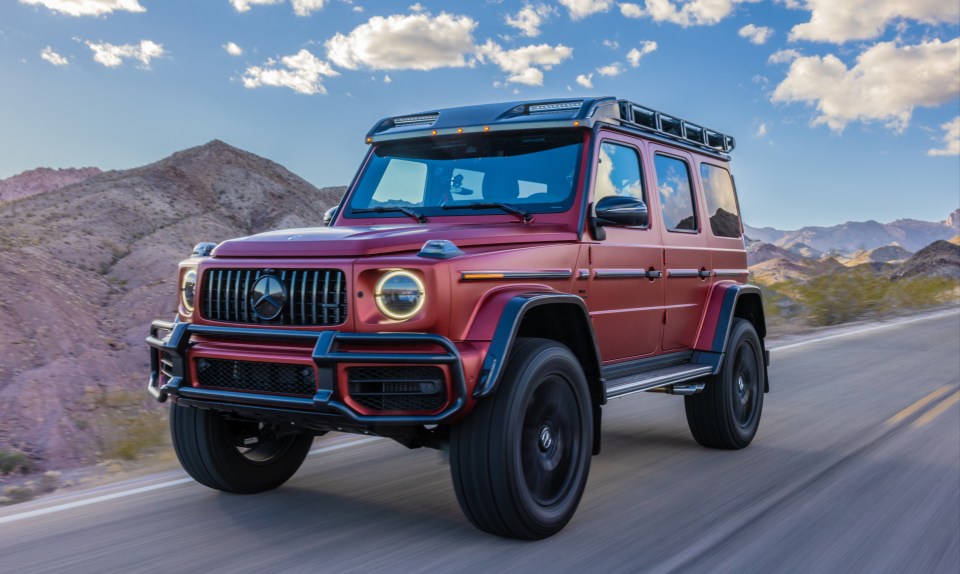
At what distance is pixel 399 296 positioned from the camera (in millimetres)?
4074

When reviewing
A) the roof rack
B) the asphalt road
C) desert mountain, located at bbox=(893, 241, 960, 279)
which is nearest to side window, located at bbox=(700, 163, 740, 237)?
the roof rack

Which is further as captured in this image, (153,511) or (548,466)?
(153,511)

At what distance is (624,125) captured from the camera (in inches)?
224

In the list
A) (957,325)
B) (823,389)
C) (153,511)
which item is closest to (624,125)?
(153,511)

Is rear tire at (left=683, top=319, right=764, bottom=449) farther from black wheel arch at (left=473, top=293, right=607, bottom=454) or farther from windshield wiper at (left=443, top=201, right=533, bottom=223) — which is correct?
windshield wiper at (left=443, top=201, right=533, bottom=223)

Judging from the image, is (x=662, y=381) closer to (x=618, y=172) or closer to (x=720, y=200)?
(x=618, y=172)

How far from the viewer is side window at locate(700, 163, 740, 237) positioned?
22.8 feet

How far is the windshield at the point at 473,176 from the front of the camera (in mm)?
5266

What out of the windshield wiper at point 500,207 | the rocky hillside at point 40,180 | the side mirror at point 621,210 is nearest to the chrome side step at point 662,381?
the side mirror at point 621,210

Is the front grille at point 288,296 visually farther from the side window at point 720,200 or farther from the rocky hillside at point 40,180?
the rocky hillside at point 40,180

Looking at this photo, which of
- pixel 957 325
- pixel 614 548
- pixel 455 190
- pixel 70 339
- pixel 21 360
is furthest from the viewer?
pixel 70 339

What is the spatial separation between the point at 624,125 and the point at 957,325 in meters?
15.0

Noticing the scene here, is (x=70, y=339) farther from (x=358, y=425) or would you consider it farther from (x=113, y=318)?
(x=358, y=425)

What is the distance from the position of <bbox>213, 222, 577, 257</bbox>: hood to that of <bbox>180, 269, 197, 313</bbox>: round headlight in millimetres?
179
